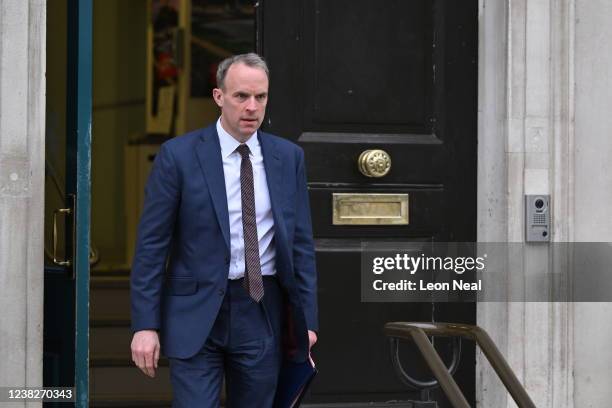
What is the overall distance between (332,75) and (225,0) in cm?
542

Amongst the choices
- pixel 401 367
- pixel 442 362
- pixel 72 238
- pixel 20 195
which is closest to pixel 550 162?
pixel 401 367

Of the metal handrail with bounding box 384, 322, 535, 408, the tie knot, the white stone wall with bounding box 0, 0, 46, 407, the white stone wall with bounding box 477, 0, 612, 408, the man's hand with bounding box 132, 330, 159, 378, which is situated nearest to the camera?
the metal handrail with bounding box 384, 322, 535, 408

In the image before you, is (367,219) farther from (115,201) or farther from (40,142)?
(115,201)

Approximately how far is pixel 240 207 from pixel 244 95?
1.32 ft

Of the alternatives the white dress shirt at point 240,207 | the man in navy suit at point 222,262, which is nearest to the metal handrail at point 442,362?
the man in navy suit at point 222,262

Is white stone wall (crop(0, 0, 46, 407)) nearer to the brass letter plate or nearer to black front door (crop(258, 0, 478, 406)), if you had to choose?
black front door (crop(258, 0, 478, 406))

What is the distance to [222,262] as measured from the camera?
→ 4613mm

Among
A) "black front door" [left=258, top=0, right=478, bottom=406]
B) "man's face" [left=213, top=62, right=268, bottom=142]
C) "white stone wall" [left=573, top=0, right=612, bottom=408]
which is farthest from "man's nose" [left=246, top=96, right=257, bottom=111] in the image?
"white stone wall" [left=573, top=0, right=612, bottom=408]

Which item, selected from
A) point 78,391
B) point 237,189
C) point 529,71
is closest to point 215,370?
point 237,189

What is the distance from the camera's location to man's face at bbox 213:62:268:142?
4566 mm

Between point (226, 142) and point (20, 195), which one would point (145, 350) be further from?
point (20, 195)

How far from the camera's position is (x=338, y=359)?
6.39 m

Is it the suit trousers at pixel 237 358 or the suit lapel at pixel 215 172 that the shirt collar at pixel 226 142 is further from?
the suit trousers at pixel 237 358

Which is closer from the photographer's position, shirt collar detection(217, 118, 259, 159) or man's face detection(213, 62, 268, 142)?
man's face detection(213, 62, 268, 142)
